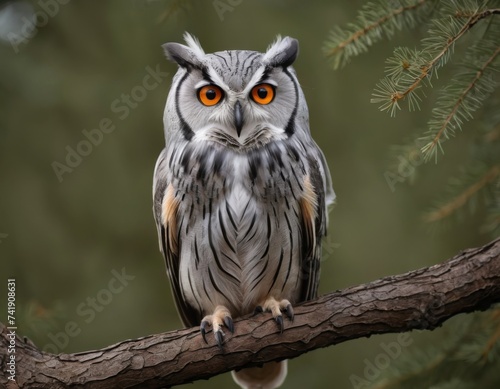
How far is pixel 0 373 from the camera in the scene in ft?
7.45

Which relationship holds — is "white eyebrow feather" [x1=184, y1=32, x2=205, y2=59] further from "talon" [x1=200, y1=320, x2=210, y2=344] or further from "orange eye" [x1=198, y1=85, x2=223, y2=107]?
"talon" [x1=200, y1=320, x2=210, y2=344]

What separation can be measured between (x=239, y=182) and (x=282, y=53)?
0.54 metres

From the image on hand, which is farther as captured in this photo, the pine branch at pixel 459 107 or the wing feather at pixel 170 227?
the wing feather at pixel 170 227

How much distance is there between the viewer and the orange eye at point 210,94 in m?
2.59

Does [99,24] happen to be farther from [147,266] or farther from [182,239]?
[182,239]

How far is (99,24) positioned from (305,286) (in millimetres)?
2484
